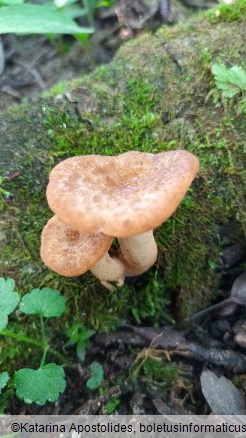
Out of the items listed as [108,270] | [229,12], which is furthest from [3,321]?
[229,12]

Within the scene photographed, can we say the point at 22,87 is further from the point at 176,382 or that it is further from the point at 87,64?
the point at 176,382

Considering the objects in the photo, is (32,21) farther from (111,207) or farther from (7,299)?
(7,299)

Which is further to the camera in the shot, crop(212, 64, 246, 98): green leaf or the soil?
crop(212, 64, 246, 98): green leaf

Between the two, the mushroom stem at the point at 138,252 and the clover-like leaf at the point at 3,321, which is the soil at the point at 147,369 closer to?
the mushroom stem at the point at 138,252

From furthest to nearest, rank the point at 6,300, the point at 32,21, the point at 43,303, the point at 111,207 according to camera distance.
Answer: the point at 32,21 < the point at 43,303 < the point at 6,300 < the point at 111,207

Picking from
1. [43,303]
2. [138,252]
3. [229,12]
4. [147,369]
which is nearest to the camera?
[43,303]

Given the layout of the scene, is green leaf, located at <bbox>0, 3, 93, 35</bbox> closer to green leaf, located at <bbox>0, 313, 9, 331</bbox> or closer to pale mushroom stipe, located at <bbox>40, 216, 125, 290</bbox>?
→ pale mushroom stipe, located at <bbox>40, 216, 125, 290</bbox>

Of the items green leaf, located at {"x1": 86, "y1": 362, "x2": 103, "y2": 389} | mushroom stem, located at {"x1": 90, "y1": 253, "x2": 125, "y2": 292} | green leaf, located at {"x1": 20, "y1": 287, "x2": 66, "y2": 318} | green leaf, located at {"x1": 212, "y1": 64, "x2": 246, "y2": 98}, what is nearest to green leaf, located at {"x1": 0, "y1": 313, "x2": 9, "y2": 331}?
green leaf, located at {"x1": 20, "y1": 287, "x2": 66, "y2": 318}
